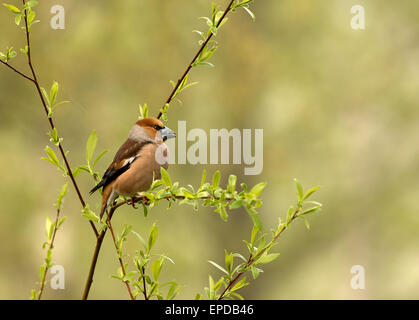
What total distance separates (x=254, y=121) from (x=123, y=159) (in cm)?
651

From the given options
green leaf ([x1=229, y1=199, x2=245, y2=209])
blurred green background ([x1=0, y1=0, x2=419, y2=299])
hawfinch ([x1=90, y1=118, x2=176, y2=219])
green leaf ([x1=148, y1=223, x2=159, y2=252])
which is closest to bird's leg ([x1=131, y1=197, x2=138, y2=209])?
hawfinch ([x1=90, y1=118, x2=176, y2=219])

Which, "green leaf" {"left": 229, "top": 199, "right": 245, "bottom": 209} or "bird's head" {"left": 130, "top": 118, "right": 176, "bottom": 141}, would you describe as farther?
"bird's head" {"left": 130, "top": 118, "right": 176, "bottom": 141}

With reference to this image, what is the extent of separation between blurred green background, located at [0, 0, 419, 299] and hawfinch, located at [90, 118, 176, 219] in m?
5.48

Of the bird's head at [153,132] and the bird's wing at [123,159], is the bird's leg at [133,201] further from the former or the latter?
the bird's head at [153,132]

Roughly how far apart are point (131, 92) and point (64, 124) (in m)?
1.14

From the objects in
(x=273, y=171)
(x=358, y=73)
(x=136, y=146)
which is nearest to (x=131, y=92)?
(x=273, y=171)

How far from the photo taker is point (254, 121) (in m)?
9.45

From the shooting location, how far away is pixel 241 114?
9430 millimetres

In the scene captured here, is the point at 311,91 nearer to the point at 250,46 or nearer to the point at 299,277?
the point at 250,46

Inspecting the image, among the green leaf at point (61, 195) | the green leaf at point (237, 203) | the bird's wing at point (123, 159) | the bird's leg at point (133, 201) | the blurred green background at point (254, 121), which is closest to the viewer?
the green leaf at point (237, 203)

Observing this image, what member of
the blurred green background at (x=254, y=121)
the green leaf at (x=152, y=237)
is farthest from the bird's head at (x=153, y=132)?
the blurred green background at (x=254, y=121)

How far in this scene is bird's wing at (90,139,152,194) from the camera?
2.82 meters

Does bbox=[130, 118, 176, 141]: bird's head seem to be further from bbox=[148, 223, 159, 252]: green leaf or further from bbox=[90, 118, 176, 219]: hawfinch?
bbox=[148, 223, 159, 252]: green leaf

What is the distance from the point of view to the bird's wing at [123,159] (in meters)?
2.82
